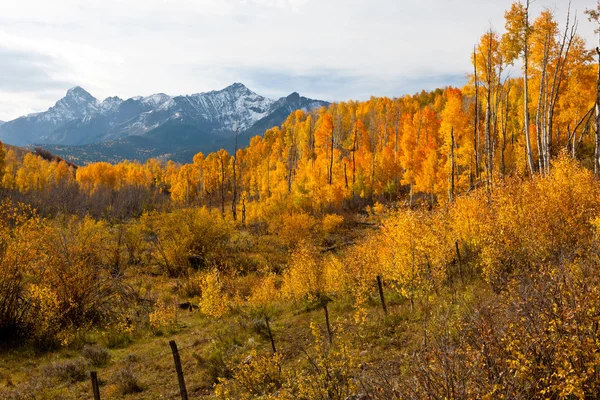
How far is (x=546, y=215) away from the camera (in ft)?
35.9

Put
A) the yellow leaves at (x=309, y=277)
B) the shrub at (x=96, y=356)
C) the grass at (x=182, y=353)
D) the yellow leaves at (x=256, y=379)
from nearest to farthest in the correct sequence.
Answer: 1. the yellow leaves at (x=256, y=379)
2. the grass at (x=182, y=353)
3. the shrub at (x=96, y=356)
4. the yellow leaves at (x=309, y=277)

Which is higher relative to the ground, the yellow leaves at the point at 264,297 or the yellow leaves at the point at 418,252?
the yellow leaves at the point at 418,252

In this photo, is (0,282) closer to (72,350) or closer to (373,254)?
(72,350)

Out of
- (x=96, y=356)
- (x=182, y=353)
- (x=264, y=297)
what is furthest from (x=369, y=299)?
(x=96, y=356)

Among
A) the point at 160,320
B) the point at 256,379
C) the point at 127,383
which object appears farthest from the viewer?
the point at 160,320

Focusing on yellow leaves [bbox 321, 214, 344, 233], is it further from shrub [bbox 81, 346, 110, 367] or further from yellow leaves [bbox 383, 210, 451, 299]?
shrub [bbox 81, 346, 110, 367]

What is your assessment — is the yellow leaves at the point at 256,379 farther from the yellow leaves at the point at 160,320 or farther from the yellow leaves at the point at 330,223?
the yellow leaves at the point at 330,223

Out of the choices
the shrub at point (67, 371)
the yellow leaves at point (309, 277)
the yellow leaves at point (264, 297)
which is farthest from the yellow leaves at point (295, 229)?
the shrub at point (67, 371)

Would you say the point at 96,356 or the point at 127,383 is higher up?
the point at 127,383

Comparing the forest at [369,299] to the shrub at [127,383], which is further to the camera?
the shrub at [127,383]

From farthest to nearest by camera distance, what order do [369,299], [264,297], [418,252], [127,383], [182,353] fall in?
[264,297], [369,299], [182,353], [418,252], [127,383]

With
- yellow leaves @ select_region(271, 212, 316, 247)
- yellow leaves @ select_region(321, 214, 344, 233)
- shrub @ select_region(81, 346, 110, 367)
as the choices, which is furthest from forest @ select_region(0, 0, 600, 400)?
yellow leaves @ select_region(321, 214, 344, 233)

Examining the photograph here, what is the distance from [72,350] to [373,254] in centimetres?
1268

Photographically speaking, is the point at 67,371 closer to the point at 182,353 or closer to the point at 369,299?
the point at 182,353
